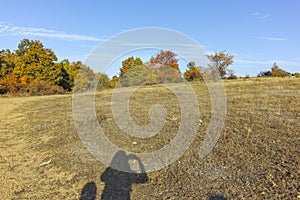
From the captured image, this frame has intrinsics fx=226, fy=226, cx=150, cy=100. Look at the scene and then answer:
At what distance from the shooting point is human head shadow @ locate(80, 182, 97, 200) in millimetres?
3033

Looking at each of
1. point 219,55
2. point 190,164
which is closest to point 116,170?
point 190,164

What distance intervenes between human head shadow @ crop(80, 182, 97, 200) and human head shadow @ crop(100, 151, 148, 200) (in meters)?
0.14

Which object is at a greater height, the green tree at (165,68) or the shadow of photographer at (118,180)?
the green tree at (165,68)

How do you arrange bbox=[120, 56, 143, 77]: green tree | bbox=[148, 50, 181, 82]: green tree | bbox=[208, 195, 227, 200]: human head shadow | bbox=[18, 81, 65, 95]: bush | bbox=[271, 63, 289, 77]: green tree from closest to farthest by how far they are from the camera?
bbox=[208, 195, 227, 200]: human head shadow → bbox=[148, 50, 181, 82]: green tree → bbox=[120, 56, 143, 77]: green tree → bbox=[18, 81, 65, 95]: bush → bbox=[271, 63, 289, 77]: green tree

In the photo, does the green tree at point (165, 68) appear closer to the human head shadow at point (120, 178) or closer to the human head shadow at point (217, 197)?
the human head shadow at point (120, 178)

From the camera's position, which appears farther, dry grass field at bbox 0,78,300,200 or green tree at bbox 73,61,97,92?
green tree at bbox 73,61,97,92

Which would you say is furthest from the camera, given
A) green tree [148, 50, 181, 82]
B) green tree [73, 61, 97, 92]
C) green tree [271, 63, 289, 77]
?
green tree [271, 63, 289, 77]

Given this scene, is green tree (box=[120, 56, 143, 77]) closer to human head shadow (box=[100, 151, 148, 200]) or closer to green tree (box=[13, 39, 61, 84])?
human head shadow (box=[100, 151, 148, 200])

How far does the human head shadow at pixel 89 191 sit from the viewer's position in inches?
119

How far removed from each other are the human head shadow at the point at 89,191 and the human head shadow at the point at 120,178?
0.14m

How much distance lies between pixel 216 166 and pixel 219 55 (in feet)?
165

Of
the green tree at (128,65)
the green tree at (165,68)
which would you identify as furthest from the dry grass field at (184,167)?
the green tree at (128,65)

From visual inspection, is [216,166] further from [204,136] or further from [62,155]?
[62,155]

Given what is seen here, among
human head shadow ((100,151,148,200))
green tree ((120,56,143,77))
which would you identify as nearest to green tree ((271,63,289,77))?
green tree ((120,56,143,77))
